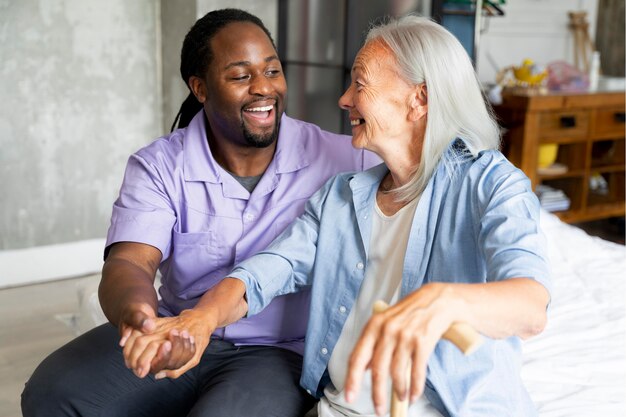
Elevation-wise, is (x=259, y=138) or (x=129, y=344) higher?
(x=259, y=138)

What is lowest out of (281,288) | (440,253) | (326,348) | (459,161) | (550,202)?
(550,202)

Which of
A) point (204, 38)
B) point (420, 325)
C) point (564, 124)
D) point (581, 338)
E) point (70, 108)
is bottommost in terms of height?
point (581, 338)

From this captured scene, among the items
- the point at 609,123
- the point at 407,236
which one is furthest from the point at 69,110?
the point at 609,123

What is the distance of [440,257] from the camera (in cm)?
Result: 141

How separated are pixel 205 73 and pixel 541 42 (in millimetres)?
3705

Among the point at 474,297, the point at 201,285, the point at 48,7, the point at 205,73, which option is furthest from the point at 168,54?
the point at 474,297

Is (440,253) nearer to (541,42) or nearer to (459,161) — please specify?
(459,161)

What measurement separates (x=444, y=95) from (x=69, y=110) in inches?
111

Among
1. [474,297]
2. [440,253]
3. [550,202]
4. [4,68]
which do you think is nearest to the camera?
[474,297]

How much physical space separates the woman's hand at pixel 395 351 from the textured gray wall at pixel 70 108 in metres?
3.22

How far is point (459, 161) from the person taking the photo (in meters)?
1.44

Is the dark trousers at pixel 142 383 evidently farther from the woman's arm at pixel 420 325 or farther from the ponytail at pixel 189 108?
the ponytail at pixel 189 108

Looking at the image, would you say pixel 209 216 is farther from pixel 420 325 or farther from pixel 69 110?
pixel 69 110

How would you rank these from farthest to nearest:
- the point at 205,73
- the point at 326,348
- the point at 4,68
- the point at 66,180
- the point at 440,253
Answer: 1. the point at 66,180
2. the point at 4,68
3. the point at 205,73
4. the point at 326,348
5. the point at 440,253
